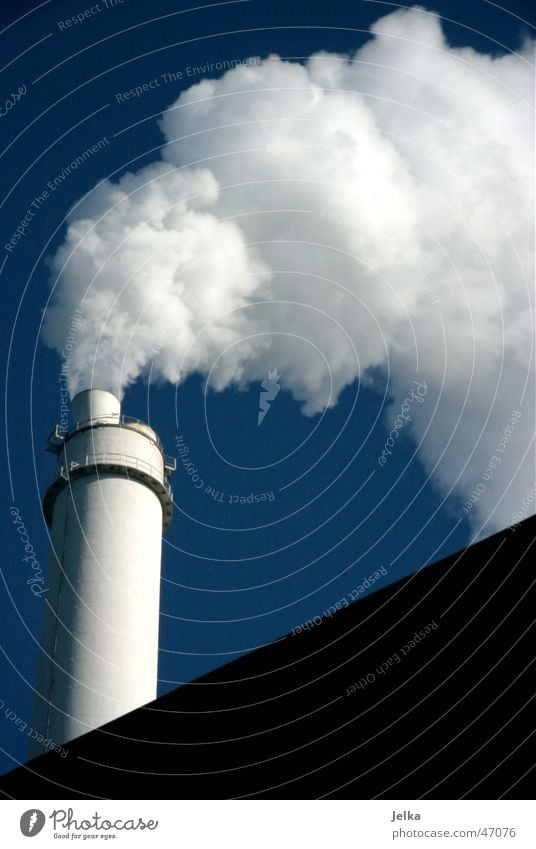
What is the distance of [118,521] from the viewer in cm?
3869

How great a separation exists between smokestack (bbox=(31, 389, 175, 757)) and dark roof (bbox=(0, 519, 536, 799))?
2061 millimetres

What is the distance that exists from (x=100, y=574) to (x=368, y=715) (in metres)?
13.8

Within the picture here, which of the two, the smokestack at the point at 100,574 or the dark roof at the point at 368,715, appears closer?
the dark roof at the point at 368,715

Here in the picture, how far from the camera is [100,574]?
1454 inches

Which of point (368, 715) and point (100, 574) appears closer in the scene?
point (368, 715)

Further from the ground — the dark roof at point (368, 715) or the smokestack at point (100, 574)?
the smokestack at point (100, 574)

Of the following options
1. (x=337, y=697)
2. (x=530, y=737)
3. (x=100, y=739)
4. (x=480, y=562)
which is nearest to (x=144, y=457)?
(x=100, y=739)

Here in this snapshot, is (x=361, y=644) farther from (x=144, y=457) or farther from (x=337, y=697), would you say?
(x=144, y=457)

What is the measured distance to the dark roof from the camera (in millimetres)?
23953

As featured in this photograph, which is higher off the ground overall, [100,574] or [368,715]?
[100,574]

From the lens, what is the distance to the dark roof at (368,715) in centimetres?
2395

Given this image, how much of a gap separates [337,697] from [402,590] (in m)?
3.89

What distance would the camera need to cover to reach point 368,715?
26953 mm

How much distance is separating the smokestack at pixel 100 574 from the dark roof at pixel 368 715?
6.76 ft
